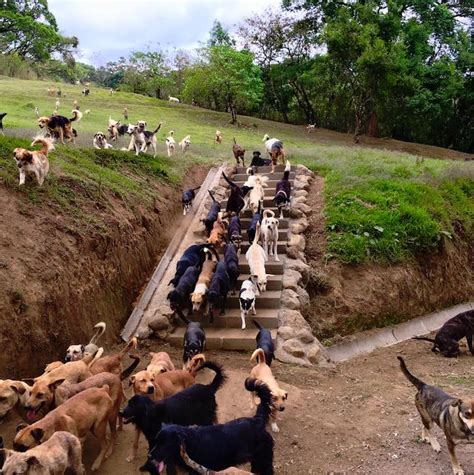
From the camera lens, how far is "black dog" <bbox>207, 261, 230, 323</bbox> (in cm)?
931

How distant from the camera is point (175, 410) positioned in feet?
18.2

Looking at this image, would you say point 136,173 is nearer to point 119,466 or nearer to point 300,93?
point 119,466

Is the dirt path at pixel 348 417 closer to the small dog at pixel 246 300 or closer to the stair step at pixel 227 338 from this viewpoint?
the stair step at pixel 227 338

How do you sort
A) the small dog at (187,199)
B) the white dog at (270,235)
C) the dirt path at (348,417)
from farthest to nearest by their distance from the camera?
the small dog at (187,199)
the white dog at (270,235)
the dirt path at (348,417)

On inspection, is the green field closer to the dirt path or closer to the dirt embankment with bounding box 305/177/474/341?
the dirt embankment with bounding box 305/177/474/341

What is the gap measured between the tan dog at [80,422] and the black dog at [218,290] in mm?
3740

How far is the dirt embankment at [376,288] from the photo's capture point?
10.9m

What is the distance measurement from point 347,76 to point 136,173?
20782mm

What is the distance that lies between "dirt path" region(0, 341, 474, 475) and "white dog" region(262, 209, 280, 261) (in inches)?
117

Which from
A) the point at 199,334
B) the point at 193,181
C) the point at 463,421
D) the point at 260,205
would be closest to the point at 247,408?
the point at 199,334

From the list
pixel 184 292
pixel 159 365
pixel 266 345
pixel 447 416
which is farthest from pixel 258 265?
pixel 447 416

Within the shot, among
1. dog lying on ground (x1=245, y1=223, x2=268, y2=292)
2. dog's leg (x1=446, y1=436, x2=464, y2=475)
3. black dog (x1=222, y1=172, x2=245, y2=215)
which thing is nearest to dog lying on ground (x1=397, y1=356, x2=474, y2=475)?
dog's leg (x1=446, y1=436, x2=464, y2=475)

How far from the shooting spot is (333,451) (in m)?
6.12

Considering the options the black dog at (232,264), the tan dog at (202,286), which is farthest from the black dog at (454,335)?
the tan dog at (202,286)
